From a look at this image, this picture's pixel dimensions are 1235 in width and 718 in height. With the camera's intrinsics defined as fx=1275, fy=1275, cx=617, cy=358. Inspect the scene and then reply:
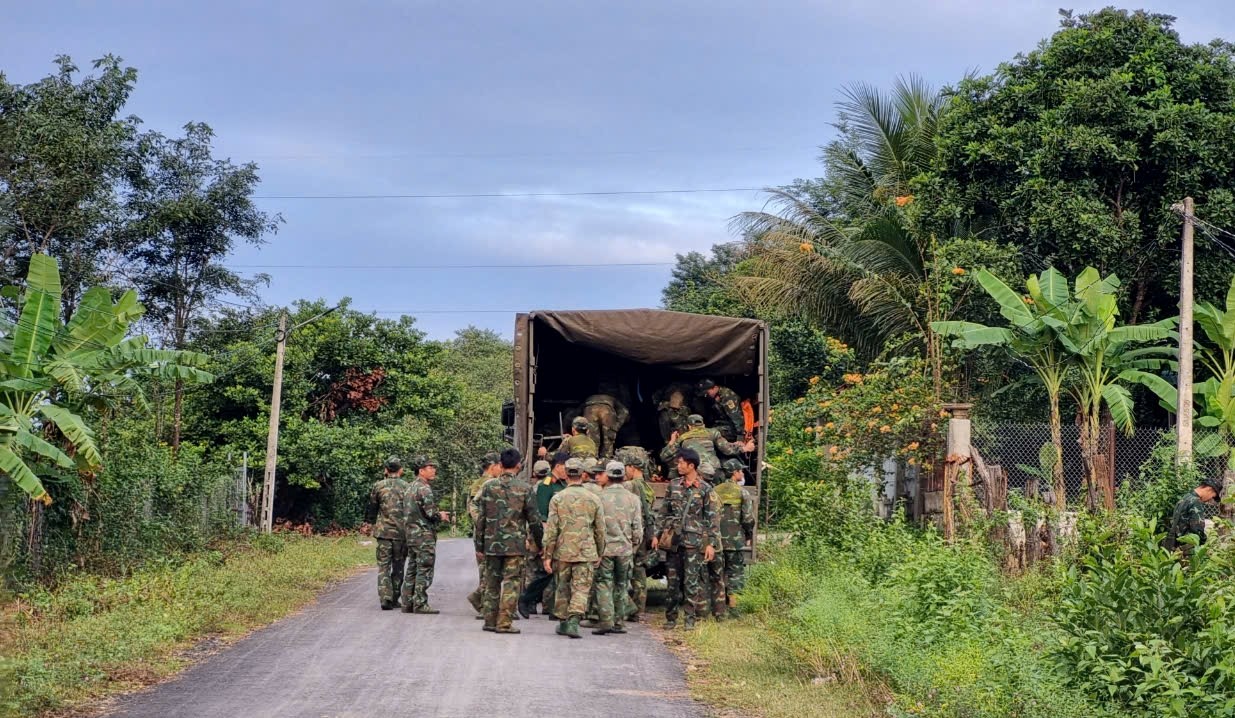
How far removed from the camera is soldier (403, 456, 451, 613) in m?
13.2

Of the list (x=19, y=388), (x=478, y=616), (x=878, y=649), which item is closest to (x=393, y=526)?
(x=478, y=616)

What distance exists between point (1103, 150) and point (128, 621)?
1470 cm

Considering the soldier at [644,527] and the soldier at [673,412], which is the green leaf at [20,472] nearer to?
the soldier at [644,527]

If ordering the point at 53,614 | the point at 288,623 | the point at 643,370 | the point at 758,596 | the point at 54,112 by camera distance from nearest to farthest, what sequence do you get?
the point at 53,614 → the point at 288,623 → the point at 758,596 → the point at 643,370 → the point at 54,112

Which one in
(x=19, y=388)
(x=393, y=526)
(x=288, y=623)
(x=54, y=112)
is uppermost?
(x=54, y=112)

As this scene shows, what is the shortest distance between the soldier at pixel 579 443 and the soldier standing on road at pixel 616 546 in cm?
129

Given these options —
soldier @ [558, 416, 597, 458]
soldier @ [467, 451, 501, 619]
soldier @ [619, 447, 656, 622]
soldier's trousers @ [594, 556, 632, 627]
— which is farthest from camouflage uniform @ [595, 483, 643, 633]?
soldier @ [558, 416, 597, 458]

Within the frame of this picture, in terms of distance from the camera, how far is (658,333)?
1466 centimetres

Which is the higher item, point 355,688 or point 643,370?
point 643,370

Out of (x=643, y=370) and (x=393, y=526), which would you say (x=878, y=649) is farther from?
(x=643, y=370)

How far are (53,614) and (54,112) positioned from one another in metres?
15.2

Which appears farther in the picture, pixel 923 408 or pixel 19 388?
pixel 923 408

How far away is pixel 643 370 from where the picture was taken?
628 inches

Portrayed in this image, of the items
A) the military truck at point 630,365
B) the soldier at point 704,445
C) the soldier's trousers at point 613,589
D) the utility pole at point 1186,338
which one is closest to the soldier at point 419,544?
the military truck at point 630,365
